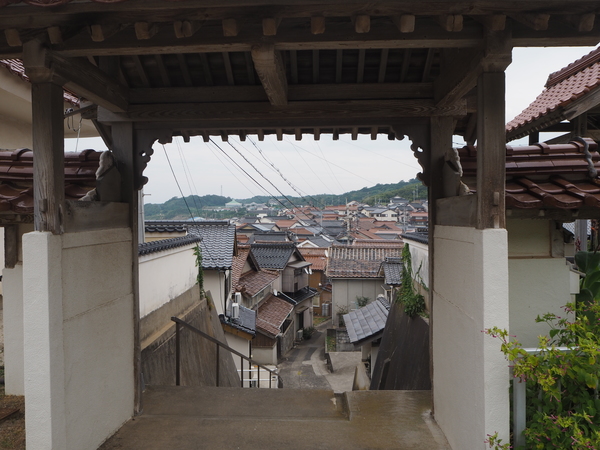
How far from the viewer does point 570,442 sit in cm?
231

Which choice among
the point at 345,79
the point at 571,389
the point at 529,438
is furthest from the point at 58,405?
the point at 345,79

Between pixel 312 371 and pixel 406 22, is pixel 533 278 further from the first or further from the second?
pixel 312 371

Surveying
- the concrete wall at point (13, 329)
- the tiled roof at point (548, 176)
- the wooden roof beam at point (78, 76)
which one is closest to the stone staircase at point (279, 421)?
the concrete wall at point (13, 329)

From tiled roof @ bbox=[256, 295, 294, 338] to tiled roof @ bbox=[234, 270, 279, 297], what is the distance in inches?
52.3

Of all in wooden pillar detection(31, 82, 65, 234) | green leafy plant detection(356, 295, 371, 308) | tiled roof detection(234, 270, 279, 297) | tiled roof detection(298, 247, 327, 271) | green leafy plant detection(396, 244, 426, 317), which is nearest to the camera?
wooden pillar detection(31, 82, 65, 234)

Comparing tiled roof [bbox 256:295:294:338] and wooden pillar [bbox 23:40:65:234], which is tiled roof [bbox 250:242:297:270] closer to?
tiled roof [bbox 256:295:294:338]

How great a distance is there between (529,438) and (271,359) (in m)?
17.6

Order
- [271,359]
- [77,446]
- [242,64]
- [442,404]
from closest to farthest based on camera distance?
1. [77,446]
2. [442,404]
3. [242,64]
4. [271,359]

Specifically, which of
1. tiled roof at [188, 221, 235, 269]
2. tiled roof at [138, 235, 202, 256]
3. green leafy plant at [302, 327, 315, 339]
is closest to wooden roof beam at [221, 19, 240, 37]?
tiled roof at [138, 235, 202, 256]

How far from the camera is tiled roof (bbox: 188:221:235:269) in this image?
13.4 m

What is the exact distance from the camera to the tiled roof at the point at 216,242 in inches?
529

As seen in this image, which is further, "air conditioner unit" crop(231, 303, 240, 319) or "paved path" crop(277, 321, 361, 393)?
"paved path" crop(277, 321, 361, 393)

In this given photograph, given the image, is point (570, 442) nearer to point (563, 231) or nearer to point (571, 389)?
point (571, 389)

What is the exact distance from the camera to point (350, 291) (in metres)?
26.9
